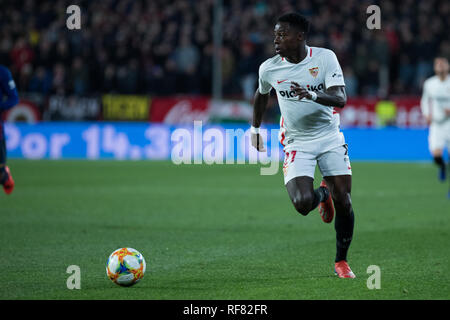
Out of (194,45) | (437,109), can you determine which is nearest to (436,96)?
(437,109)

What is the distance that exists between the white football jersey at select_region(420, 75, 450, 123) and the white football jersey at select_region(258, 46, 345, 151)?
7892 mm

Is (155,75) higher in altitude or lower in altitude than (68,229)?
higher

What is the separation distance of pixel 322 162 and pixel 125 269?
1.88 m

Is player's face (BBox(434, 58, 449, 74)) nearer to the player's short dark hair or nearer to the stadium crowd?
the player's short dark hair

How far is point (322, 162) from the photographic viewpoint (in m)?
6.62

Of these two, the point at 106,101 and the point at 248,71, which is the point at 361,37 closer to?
the point at 248,71

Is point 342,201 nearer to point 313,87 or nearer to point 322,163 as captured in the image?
point 322,163

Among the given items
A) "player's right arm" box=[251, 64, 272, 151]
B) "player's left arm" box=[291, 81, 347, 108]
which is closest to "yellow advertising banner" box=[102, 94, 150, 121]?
"player's right arm" box=[251, 64, 272, 151]

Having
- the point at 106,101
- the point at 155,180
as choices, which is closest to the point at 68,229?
the point at 155,180

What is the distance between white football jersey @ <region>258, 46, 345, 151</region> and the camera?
6.45 meters

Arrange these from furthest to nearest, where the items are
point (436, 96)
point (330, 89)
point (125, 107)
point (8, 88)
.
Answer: point (125, 107) < point (436, 96) < point (8, 88) < point (330, 89)

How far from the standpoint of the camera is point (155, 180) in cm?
1571

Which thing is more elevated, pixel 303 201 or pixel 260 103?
pixel 260 103

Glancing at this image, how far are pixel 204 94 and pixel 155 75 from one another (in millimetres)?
1556
